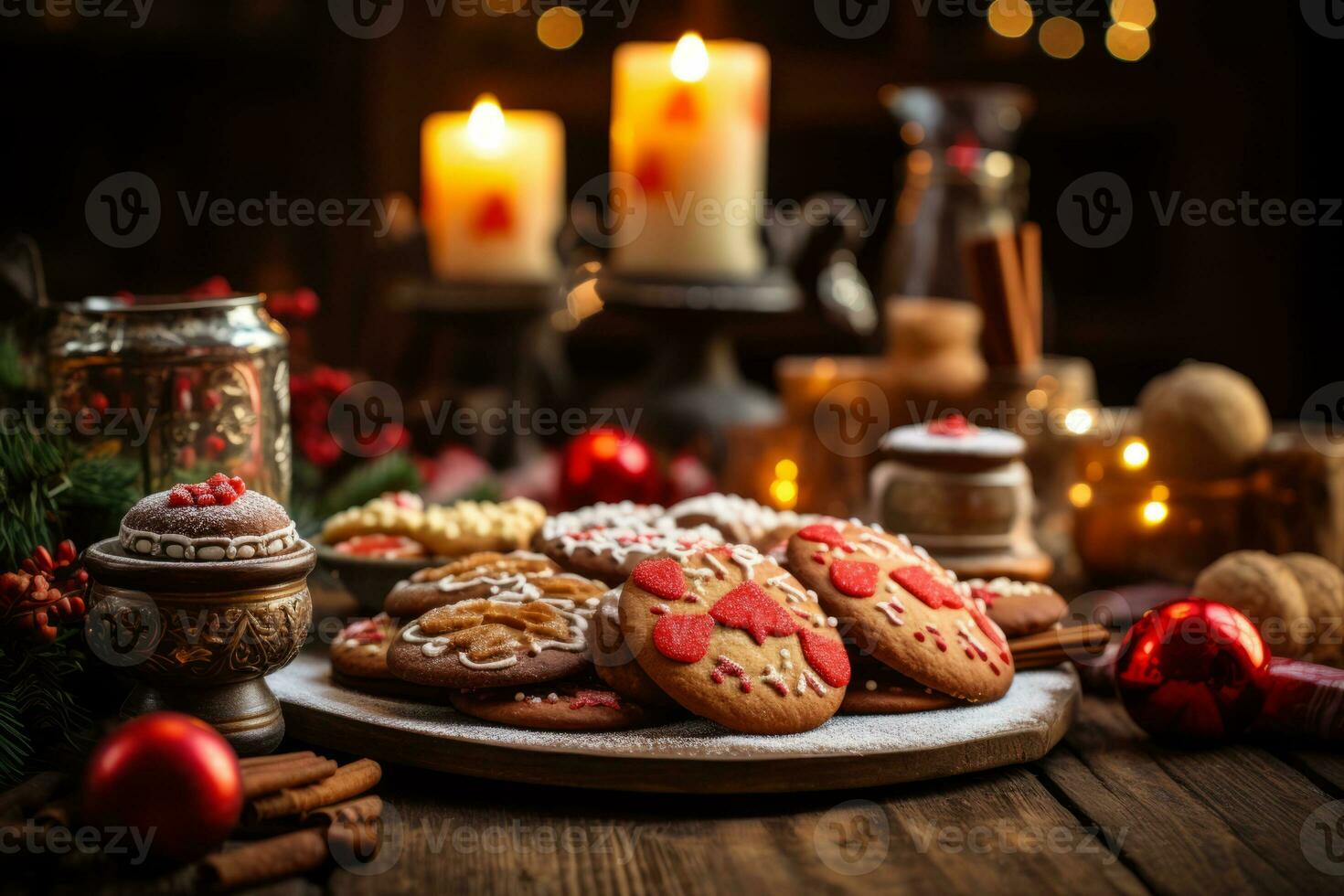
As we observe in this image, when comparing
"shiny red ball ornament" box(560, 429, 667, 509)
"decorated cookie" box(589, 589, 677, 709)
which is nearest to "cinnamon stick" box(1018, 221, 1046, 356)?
"shiny red ball ornament" box(560, 429, 667, 509)

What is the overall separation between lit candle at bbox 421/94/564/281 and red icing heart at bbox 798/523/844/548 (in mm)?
969

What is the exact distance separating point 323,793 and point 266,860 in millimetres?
90

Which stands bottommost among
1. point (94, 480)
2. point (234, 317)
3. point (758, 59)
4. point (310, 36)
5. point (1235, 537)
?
point (1235, 537)

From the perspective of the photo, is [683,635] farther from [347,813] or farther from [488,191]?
[488,191]

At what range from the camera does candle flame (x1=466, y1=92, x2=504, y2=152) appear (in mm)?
2080

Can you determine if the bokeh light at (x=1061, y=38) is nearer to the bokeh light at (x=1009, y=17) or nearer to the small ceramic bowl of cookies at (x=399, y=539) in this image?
the bokeh light at (x=1009, y=17)

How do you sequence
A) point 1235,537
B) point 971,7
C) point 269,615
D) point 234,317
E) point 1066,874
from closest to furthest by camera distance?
point 1066,874, point 269,615, point 234,317, point 1235,537, point 971,7

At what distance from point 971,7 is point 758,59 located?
4.18 feet

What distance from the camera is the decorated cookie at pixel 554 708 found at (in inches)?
44.4

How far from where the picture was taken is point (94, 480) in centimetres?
129

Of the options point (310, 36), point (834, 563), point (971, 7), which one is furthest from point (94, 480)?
point (971, 7)

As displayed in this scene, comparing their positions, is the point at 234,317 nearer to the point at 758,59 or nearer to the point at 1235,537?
the point at 758,59

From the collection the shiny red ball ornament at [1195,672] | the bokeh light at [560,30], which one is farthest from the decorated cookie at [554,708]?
the bokeh light at [560,30]

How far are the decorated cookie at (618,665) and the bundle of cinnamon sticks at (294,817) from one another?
0.20 m
